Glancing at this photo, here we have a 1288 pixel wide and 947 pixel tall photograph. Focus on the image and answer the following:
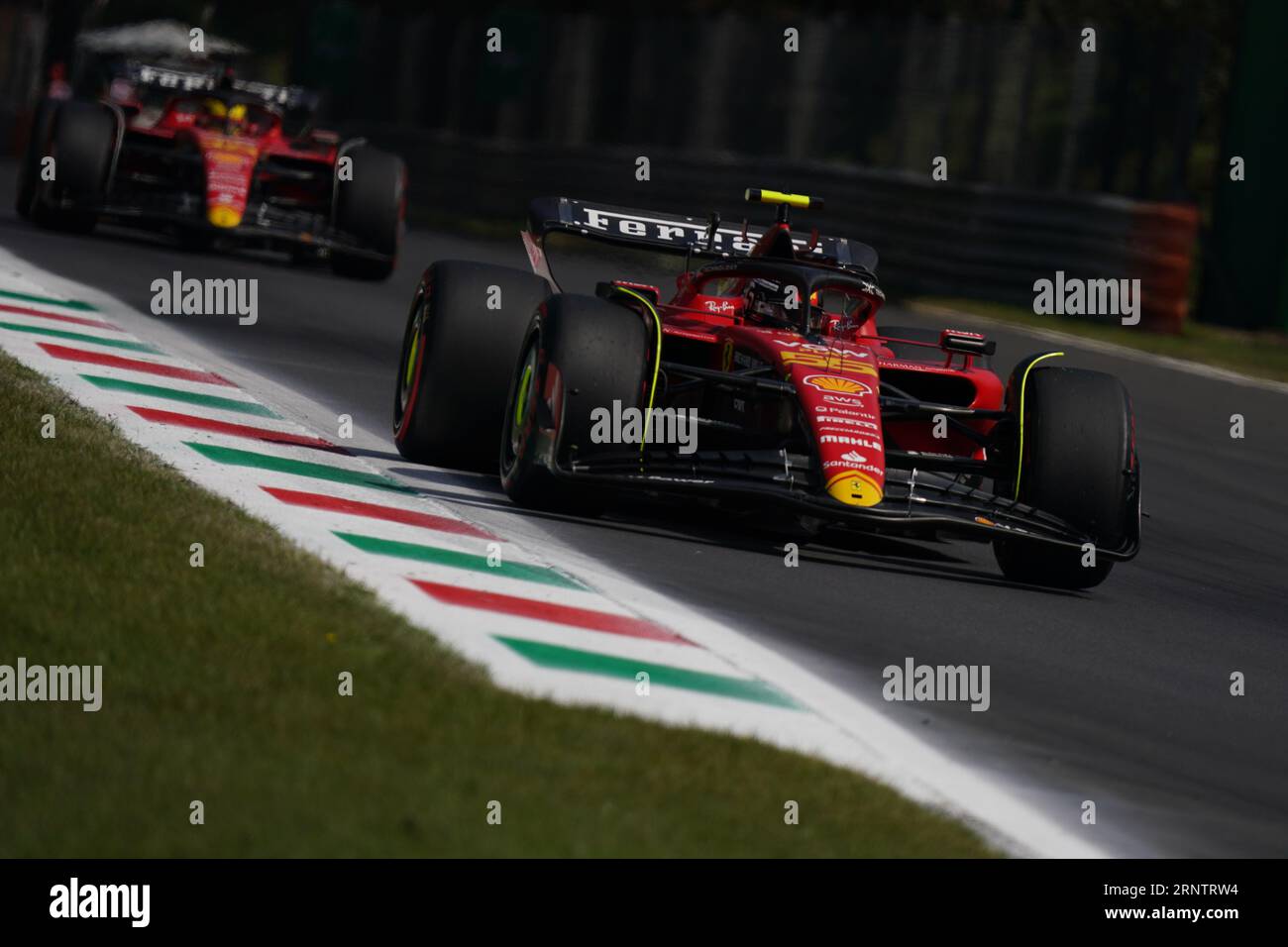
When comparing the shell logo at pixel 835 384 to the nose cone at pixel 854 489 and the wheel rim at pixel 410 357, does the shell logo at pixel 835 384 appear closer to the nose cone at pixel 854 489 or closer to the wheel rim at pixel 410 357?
the nose cone at pixel 854 489

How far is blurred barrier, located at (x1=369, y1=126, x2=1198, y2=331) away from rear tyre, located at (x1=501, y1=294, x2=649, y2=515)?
14.8m

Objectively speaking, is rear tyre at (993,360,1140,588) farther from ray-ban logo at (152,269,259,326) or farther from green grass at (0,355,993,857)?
ray-ban logo at (152,269,259,326)

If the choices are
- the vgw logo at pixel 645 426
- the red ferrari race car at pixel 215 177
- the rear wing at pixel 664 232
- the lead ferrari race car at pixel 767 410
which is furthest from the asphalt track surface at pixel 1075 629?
the red ferrari race car at pixel 215 177

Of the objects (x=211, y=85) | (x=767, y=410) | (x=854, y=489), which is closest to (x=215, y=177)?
(x=211, y=85)

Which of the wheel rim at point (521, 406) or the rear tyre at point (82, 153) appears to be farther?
the rear tyre at point (82, 153)

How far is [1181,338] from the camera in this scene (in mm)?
22969

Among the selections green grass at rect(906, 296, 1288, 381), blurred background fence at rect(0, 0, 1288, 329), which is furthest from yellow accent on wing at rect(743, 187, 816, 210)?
blurred background fence at rect(0, 0, 1288, 329)

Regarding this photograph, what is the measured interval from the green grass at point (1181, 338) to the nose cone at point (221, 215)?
290 inches

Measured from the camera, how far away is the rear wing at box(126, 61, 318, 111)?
21.0m

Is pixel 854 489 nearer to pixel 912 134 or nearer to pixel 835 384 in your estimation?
pixel 835 384

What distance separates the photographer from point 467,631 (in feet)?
21.5

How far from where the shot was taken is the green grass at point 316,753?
4.73 m
